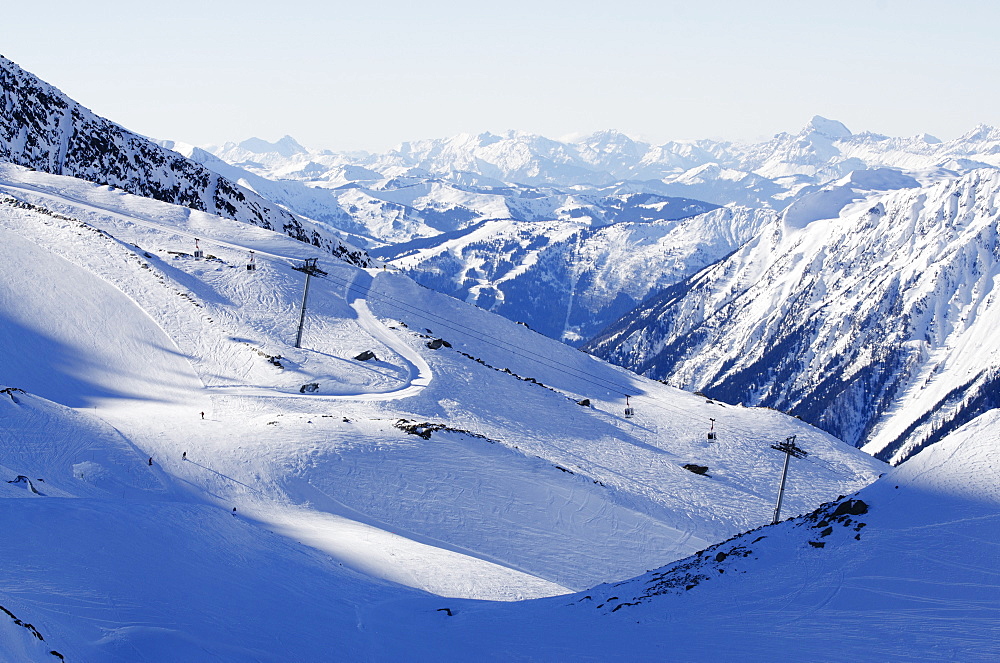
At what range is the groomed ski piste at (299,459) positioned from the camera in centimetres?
1864

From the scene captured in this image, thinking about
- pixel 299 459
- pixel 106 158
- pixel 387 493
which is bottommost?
pixel 387 493

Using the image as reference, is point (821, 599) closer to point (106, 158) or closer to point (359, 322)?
point (359, 322)

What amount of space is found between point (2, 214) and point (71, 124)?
81.5 metres

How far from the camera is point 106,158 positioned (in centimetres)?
13900

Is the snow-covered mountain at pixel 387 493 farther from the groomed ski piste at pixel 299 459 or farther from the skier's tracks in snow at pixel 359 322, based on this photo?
the skier's tracks in snow at pixel 359 322

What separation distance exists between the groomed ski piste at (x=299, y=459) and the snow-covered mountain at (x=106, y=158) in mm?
44051

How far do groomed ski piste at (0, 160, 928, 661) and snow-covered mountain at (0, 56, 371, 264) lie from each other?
145 ft

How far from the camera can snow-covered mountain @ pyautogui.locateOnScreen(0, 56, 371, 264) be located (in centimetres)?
13012

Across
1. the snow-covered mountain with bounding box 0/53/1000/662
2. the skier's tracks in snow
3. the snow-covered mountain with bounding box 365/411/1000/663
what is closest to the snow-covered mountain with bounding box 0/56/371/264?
the skier's tracks in snow

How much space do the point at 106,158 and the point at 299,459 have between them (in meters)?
123

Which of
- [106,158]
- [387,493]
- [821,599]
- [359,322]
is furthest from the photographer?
[106,158]

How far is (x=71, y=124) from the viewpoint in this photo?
472 ft

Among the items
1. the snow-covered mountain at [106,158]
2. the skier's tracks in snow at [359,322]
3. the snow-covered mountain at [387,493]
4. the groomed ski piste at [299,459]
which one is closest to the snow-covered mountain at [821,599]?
the snow-covered mountain at [387,493]

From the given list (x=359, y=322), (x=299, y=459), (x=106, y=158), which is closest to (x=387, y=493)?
(x=299, y=459)
